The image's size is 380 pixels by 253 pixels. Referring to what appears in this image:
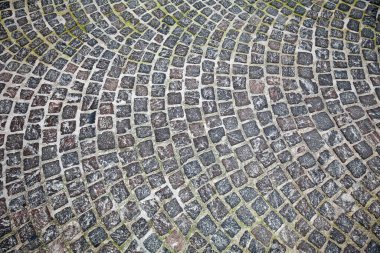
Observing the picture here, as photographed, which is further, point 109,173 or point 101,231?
point 109,173

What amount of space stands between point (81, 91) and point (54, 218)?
1.71 m

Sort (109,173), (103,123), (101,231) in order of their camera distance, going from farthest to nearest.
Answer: (103,123) → (109,173) → (101,231)

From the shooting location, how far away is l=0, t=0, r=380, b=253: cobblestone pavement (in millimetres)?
3588

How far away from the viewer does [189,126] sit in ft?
13.7

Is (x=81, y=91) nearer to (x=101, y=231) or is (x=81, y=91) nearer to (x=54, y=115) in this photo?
(x=54, y=115)

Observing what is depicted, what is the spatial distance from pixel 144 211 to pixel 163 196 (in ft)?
0.88

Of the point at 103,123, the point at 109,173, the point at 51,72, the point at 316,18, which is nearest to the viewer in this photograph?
the point at 109,173

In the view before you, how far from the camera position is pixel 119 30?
496cm

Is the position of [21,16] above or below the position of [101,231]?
above

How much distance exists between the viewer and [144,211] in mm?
3658

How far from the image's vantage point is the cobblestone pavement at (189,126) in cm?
359

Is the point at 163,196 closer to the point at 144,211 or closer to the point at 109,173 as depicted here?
the point at 144,211

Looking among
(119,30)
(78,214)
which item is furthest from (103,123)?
(119,30)

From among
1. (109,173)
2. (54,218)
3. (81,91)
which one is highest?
(81,91)
